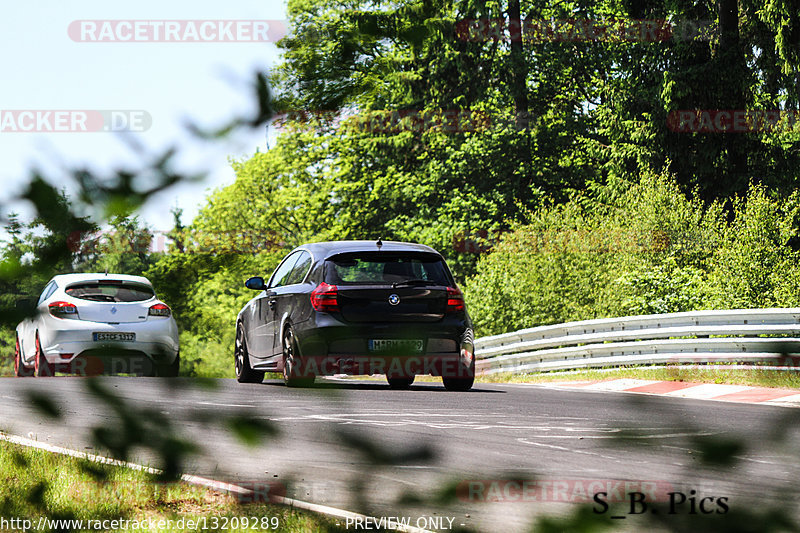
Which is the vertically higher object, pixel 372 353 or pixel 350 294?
pixel 372 353

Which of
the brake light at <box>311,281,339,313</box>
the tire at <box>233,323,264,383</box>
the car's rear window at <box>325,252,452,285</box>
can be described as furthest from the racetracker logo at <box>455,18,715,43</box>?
the brake light at <box>311,281,339,313</box>

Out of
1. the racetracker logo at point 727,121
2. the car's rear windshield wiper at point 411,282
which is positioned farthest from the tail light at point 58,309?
the racetracker logo at point 727,121

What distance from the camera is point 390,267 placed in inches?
503

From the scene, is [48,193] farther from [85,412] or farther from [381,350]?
[381,350]

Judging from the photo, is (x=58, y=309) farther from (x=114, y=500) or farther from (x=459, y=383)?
(x=459, y=383)

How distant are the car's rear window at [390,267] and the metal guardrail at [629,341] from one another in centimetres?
336

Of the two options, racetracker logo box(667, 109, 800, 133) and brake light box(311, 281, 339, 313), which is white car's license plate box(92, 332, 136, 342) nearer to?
brake light box(311, 281, 339, 313)

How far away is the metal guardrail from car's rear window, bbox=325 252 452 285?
336 centimetres

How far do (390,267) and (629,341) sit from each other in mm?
7541

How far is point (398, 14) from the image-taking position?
6.70 ft

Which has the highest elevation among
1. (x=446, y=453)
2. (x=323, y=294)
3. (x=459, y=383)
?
(x=446, y=453)

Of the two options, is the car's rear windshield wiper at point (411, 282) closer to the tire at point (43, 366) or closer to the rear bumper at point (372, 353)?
the tire at point (43, 366)

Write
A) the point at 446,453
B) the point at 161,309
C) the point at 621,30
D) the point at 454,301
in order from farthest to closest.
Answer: the point at 621,30 → the point at 454,301 → the point at 161,309 → the point at 446,453

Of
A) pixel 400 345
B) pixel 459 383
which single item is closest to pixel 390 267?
pixel 459 383
